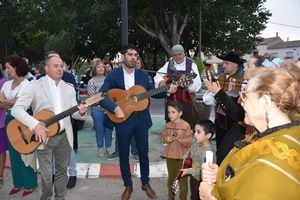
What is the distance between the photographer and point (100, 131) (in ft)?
22.9

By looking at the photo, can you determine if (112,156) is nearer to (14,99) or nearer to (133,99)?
(133,99)

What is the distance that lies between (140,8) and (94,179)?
948 inches

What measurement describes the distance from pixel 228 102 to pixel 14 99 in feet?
9.50

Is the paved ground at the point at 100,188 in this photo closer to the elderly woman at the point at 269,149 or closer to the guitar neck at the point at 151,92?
the guitar neck at the point at 151,92

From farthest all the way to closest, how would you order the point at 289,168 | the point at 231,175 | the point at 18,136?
the point at 18,136
the point at 231,175
the point at 289,168

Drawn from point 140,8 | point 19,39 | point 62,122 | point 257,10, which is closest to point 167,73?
point 62,122

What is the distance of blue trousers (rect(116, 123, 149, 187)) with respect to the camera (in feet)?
16.4

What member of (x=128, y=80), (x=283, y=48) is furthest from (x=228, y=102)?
(x=283, y=48)

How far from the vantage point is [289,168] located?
1602mm

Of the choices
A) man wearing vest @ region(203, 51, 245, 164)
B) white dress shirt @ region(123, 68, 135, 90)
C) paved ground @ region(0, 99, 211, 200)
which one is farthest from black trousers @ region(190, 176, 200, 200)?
white dress shirt @ region(123, 68, 135, 90)

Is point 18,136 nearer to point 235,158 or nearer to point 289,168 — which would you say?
point 235,158

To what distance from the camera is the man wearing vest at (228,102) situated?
369cm

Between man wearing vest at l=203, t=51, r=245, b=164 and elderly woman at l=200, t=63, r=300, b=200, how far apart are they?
5.27ft

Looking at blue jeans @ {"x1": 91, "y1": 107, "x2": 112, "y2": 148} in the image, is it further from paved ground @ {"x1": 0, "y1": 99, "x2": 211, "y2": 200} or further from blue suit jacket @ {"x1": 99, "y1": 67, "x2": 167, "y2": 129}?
blue suit jacket @ {"x1": 99, "y1": 67, "x2": 167, "y2": 129}
